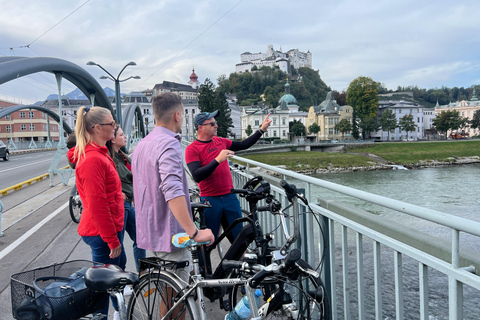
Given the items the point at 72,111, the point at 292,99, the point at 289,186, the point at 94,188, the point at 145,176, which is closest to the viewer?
the point at 289,186

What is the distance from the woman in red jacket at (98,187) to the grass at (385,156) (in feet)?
146

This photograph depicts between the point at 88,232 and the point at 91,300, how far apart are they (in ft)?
3.02

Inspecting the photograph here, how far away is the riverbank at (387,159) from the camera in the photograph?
4944 cm

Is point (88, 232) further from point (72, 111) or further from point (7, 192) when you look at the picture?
point (72, 111)

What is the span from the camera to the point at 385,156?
58094 millimetres

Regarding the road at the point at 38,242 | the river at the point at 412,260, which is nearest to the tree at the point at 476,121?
the river at the point at 412,260

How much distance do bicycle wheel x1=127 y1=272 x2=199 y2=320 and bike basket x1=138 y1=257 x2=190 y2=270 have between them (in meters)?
0.05

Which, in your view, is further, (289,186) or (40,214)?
(40,214)

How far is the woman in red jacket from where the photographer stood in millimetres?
2738

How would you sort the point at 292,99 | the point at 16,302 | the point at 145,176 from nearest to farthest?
the point at 16,302
the point at 145,176
the point at 292,99

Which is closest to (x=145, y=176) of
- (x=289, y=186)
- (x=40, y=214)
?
(x=289, y=186)

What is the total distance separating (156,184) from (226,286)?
0.80m

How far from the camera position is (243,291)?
85.4 inches

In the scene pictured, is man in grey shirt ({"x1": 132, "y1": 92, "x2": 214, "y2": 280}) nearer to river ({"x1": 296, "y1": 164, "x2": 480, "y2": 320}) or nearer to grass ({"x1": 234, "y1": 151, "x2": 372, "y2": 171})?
river ({"x1": 296, "y1": 164, "x2": 480, "y2": 320})
